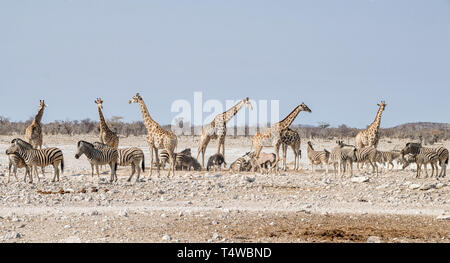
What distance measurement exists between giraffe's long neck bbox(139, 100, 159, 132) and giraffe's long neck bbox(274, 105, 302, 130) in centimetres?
392

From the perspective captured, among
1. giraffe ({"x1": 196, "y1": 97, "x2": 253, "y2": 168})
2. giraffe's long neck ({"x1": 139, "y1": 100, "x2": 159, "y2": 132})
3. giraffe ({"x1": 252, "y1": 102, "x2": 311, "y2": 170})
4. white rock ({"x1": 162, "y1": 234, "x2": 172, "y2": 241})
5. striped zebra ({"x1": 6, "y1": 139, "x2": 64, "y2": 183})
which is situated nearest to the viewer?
white rock ({"x1": 162, "y1": 234, "x2": 172, "y2": 241})

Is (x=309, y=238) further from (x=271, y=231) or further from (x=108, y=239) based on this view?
(x=108, y=239)

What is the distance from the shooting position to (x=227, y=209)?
11953 mm

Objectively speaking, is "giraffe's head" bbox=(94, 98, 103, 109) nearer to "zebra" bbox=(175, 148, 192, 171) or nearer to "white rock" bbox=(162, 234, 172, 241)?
"zebra" bbox=(175, 148, 192, 171)

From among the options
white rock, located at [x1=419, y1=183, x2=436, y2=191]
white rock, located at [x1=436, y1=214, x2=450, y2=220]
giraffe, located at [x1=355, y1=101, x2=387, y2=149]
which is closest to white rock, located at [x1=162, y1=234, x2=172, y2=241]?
white rock, located at [x1=436, y1=214, x2=450, y2=220]

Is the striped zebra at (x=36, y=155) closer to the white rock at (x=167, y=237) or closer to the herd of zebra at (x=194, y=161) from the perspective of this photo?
the herd of zebra at (x=194, y=161)

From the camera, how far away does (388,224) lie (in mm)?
11109

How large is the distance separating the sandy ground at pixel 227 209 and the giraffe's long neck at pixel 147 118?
2.49 m

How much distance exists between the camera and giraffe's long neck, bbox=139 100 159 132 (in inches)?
791

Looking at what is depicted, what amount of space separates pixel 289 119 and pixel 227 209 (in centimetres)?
1050

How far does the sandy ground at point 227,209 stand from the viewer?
388 inches

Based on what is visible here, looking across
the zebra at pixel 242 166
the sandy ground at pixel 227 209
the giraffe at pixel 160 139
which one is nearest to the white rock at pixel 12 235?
the sandy ground at pixel 227 209
